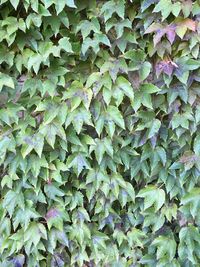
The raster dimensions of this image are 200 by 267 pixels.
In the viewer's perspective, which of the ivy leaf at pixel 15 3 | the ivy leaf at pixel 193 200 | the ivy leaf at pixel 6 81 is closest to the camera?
the ivy leaf at pixel 15 3

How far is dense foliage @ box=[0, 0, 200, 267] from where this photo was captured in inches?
67.6

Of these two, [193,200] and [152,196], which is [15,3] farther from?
[193,200]

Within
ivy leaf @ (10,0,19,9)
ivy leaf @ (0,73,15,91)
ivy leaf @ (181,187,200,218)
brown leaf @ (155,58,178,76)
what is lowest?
ivy leaf @ (181,187,200,218)

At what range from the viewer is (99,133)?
5.84 feet

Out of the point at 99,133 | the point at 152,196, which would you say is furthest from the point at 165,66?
the point at 152,196

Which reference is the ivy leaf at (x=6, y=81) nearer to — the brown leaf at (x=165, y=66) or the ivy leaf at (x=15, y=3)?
the ivy leaf at (x=15, y=3)

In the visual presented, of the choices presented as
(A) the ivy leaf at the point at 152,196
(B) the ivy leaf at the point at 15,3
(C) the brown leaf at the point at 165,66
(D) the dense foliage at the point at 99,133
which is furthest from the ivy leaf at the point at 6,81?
(A) the ivy leaf at the point at 152,196

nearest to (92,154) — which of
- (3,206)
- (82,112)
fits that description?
(82,112)

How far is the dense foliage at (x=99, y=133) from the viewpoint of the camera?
5.63 ft

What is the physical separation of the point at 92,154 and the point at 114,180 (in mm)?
175

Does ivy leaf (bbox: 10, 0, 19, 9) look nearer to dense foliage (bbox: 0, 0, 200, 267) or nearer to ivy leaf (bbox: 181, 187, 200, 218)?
dense foliage (bbox: 0, 0, 200, 267)

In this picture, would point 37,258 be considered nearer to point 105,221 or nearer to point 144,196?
point 105,221

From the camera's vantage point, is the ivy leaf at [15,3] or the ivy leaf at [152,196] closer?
the ivy leaf at [15,3]

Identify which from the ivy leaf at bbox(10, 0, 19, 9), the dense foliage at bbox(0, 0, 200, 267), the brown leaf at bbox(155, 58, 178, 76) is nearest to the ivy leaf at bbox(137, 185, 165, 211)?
the dense foliage at bbox(0, 0, 200, 267)
